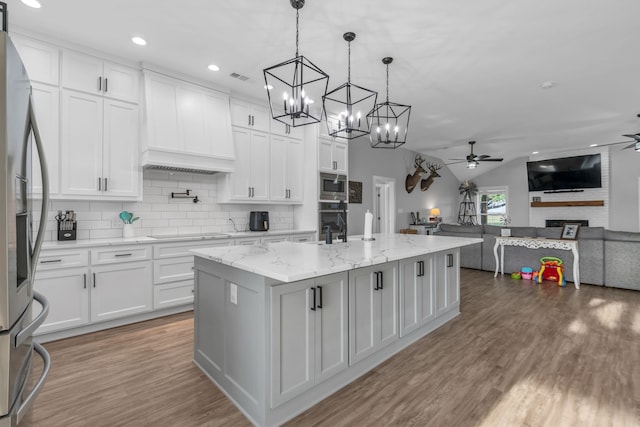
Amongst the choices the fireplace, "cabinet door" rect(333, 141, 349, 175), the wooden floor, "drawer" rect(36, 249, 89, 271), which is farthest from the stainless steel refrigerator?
the fireplace

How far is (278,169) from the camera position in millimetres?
4852

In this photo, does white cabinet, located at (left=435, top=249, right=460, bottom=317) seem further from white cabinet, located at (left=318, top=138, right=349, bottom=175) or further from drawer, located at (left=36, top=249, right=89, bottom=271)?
drawer, located at (left=36, top=249, right=89, bottom=271)

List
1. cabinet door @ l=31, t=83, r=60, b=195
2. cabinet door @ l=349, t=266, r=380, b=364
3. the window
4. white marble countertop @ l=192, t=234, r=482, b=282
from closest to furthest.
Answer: white marble countertop @ l=192, t=234, r=482, b=282
cabinet door @ l=349, t=266, r=380, b=364
cabinet door @ l=31, t=83, r=60, b=195
the window

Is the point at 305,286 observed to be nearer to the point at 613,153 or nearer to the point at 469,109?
the point at 469,109

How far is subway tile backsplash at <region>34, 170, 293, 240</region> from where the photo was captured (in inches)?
137

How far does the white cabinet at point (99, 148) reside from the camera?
3135 mm

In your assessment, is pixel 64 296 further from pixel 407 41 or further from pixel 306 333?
pixel 407 41

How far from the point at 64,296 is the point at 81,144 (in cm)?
150

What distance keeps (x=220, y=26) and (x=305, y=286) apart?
8.24ft

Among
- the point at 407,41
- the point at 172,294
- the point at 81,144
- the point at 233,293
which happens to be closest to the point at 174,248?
the point at 172,294

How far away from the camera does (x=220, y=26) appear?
2.89 metres

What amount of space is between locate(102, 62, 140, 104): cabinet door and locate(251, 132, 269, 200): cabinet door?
4.99 feet

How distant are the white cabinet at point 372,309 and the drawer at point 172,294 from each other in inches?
90.9

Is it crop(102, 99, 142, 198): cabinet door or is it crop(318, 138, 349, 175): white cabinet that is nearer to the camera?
crop(102, 99, 142, 198): cabinet door
